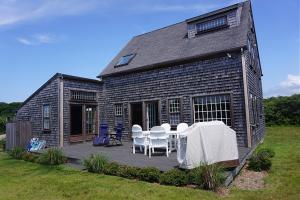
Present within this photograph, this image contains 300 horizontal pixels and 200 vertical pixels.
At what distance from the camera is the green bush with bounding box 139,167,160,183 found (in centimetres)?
703

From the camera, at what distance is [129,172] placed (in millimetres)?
7578

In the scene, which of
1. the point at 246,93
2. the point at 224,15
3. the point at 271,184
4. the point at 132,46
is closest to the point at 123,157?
the point at 271,184

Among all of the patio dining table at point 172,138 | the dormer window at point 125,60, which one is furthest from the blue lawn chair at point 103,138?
the dormer window at point 125,60

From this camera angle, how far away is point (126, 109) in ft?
52.3

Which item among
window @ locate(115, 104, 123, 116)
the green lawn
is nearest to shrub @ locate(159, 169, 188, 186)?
the green lawn

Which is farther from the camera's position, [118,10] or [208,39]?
[208,39]

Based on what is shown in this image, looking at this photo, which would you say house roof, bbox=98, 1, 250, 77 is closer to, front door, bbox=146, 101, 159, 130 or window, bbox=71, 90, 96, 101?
window, bbox=71, 90, 96, 101

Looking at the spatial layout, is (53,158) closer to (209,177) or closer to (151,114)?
(151,114)

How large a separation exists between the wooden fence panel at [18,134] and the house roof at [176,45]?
5.56m

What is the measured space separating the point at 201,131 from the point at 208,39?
26.7ft

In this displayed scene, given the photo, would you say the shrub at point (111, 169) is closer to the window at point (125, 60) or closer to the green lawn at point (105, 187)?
the green lawn at point (105, 187)

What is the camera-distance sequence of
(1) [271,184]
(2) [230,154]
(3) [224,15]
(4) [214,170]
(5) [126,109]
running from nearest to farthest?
(4) [214,170]
(1) [271,184]
(2) [230,154]
(3) [224,15]
(5) [126,109]

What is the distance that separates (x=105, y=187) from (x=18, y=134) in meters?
10.3

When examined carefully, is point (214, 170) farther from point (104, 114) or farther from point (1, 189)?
point (104, 114)
